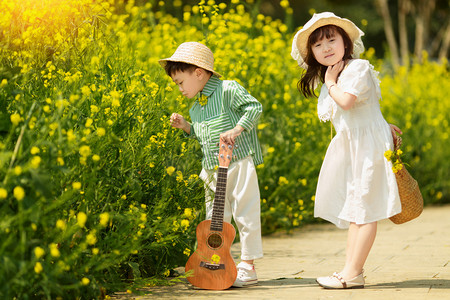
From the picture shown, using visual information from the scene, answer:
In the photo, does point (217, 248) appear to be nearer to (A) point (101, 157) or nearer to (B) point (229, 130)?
(B) point (229, 130)

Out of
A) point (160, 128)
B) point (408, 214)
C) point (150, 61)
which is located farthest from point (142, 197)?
point (150, 61)

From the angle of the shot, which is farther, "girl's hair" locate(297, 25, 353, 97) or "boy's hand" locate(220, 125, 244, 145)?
"girl's hair" locate(297, 25, 353, 97)

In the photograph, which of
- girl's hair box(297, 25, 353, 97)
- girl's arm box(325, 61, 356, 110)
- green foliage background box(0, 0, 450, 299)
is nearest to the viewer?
green foliage background box(0, 0, 450, 299)

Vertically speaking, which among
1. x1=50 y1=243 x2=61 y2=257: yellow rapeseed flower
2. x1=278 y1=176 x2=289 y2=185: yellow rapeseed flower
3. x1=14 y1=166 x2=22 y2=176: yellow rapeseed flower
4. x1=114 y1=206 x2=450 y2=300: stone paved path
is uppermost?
x1=14 y1=166 x2=22 y2=176: yellow rapeseed flower

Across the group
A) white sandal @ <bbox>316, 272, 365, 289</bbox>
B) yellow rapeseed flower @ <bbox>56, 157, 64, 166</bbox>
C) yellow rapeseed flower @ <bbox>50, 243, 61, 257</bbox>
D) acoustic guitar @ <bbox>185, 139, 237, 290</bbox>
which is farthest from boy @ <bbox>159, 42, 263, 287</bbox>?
yellow rapeseed flower @ <bbox>50, 243, 61, 257</bbox>

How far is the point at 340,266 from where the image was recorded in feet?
15.3

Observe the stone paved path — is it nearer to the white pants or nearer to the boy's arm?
the white pants

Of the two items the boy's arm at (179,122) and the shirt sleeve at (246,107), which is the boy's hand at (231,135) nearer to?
the shirt sleeve at (246,107)

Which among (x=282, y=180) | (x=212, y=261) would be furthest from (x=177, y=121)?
(x=282, y=180)

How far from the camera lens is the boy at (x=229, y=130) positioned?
3988 mm

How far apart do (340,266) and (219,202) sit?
123 centimetres

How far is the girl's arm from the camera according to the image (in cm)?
372

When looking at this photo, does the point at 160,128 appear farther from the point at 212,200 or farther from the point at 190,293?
the point at 190,293

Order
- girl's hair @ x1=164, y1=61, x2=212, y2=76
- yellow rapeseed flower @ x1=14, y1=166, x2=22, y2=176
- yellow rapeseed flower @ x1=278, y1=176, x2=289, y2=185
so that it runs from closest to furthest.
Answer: yellow rapeseed flower @ x1=14, y1=166, x2=22, y2=176 < girl's hair @ x1=164, y1=61, x2=212, y2=76 < yellow rapeseed flower @ x1=278, y1=176, x2=289, y2=185
